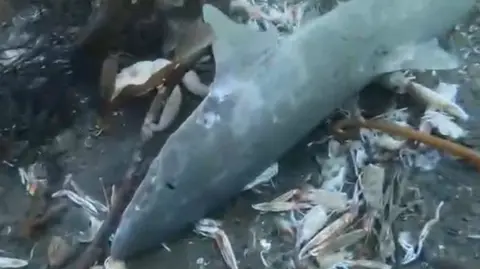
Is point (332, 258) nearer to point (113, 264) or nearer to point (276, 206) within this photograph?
point (276, 206)

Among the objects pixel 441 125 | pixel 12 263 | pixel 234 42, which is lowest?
pixel 12 263

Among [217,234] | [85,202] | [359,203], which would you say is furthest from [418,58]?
[85,202]

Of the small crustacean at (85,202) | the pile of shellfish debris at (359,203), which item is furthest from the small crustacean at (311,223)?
the small crustacean at (85,202)

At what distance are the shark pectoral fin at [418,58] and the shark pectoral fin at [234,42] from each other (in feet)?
Result: 0.50

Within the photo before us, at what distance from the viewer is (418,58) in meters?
0.95

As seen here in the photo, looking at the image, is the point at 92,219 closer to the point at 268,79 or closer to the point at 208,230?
the point at 208,230

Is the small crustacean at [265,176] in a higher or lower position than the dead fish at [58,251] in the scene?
higher

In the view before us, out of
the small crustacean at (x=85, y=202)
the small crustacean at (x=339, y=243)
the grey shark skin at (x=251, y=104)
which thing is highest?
the grey shark skin at (x=251, y=104)

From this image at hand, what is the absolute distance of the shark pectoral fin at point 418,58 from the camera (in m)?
0.94

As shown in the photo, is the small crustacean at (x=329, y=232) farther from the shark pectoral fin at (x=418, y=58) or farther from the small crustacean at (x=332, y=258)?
the shark pectoral fin at (x=418, y=58)

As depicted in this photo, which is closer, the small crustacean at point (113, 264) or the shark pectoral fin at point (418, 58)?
the small crustacean at point (113, 264)

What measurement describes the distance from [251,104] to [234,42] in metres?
0.08

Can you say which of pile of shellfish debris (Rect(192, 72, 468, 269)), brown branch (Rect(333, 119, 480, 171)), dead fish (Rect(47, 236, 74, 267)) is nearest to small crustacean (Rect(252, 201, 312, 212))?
pile of shellfish debris (Rect(192, 72, 468, 269))

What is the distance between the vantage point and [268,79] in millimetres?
852
